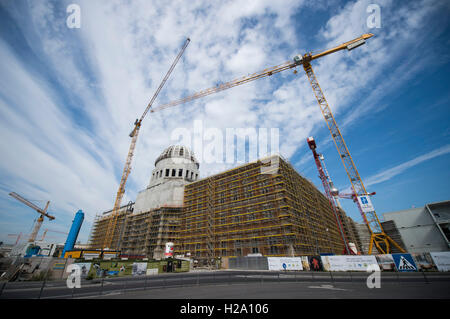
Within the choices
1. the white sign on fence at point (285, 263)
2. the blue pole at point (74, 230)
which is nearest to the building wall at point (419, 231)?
the white sign on fence at point (285, 263)

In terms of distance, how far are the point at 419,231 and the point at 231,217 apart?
131ft

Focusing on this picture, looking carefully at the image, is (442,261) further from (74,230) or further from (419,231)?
(74,230)

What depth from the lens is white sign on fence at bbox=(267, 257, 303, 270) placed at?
87.0 feet

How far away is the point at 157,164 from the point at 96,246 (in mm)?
45222

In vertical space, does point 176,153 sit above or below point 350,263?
above

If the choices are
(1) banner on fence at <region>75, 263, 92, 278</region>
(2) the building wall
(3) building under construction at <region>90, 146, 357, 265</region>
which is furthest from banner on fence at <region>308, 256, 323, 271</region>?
(1) banner on fence at <region>75, 263, 92, 278</region>

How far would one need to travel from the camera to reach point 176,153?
7806 centimetres

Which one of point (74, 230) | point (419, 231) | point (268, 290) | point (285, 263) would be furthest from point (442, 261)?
point (74, 230)

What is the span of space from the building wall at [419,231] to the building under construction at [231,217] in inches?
704

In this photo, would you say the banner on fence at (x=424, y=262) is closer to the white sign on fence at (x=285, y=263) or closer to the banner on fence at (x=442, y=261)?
the banner on fence at (x=442, y=261)

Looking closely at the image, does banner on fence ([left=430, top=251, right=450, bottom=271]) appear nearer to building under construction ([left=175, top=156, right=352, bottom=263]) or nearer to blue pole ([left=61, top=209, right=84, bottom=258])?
building under construction ([left=175, top=156, right=352, bottom=263])

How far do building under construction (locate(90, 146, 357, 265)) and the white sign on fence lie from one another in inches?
357

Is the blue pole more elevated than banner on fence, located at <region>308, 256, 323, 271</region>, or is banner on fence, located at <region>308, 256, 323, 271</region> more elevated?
the blue pole
